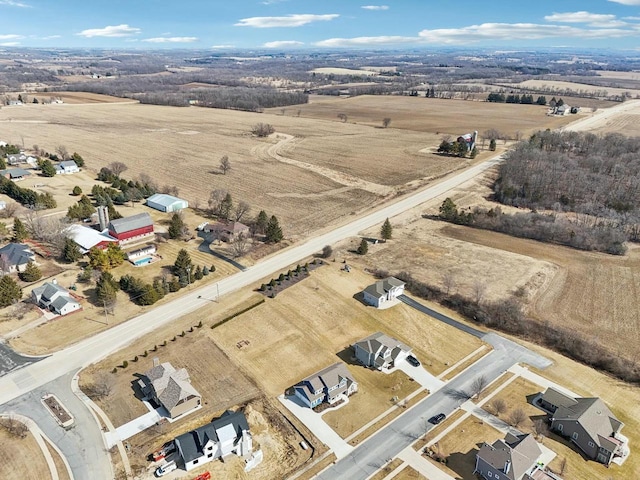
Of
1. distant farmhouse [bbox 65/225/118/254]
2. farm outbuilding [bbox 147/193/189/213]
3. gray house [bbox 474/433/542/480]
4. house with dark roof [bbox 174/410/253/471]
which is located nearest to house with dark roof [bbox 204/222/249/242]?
farm outbuilding [bbox 147/193/189/213]

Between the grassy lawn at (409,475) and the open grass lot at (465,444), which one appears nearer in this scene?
the grassy lawn at (409,475)

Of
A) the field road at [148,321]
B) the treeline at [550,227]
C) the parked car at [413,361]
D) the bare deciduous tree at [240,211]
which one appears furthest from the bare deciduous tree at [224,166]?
the parked car at [413,361]

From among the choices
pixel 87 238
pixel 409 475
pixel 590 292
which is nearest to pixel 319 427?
pixel 409 475

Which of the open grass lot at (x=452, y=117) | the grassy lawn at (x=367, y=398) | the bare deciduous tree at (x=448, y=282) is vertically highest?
the open grass lot at (x=452, y=117)

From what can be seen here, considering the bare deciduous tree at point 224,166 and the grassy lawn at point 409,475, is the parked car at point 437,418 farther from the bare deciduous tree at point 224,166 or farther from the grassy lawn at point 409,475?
the bare deciduous tree at point 224,166

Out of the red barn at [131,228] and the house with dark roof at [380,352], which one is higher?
the red barn at [131,228]

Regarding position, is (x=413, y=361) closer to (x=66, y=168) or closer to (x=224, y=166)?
(x=224, y=166)
